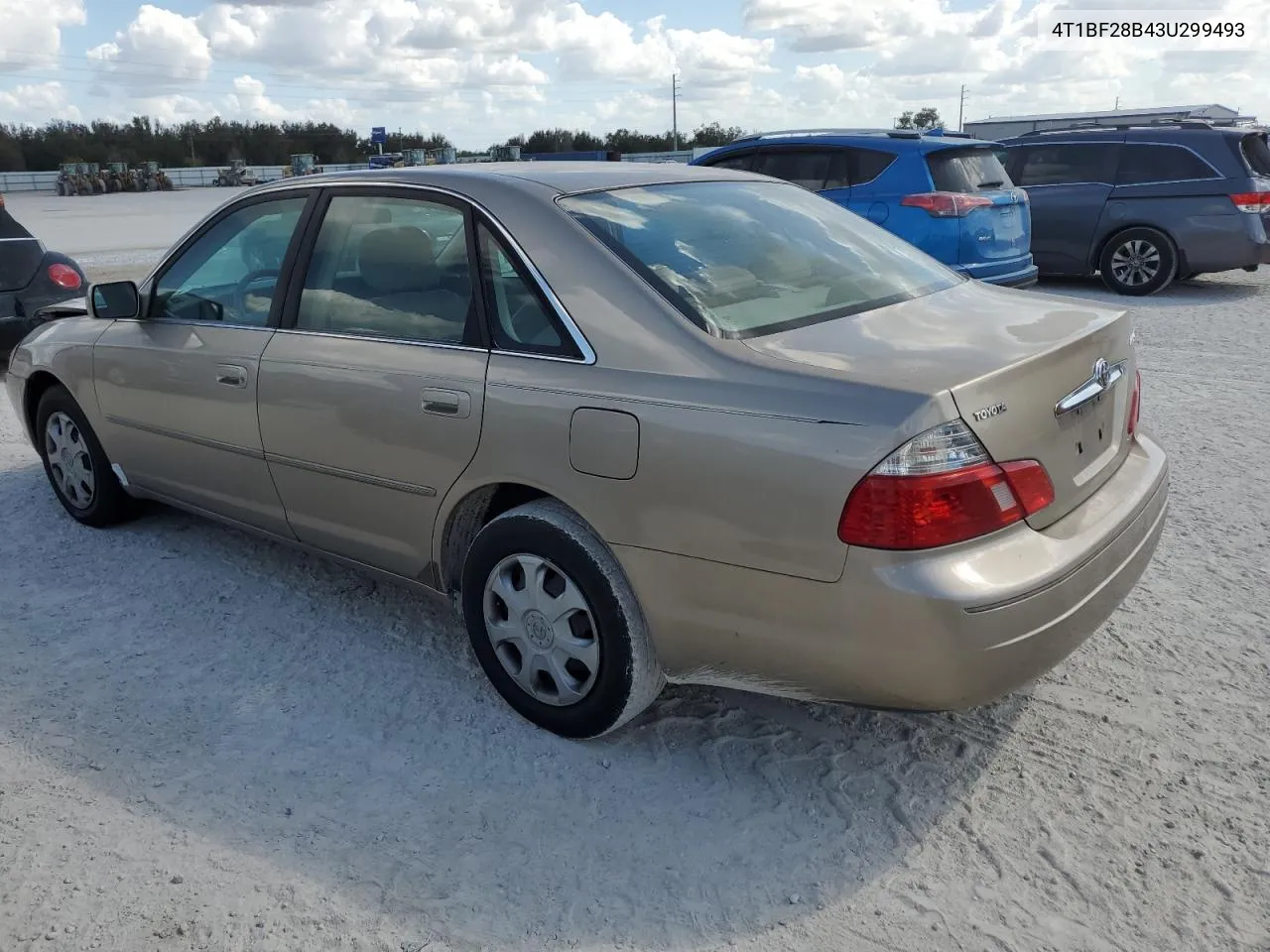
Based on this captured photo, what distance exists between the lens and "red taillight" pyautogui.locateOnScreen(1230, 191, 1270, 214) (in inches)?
405

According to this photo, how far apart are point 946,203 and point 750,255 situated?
234 inches

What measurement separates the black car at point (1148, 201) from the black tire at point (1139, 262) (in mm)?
10

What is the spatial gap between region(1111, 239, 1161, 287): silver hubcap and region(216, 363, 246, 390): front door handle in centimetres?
988

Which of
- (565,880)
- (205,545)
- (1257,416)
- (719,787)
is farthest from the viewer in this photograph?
(1257,416)

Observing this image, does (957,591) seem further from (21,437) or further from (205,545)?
(21,437)

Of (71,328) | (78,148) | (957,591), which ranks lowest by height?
(957,591)

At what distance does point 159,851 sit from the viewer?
2.60 m

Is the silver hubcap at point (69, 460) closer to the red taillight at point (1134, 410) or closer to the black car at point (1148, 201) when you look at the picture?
the red taillight at point (1134, 410)

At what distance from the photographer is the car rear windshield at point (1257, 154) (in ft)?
34.4

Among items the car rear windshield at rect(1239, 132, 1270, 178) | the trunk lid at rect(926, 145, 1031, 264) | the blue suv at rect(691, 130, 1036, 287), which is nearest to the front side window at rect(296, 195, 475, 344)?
the blue suv at rect(691, 130, 1036, 287)

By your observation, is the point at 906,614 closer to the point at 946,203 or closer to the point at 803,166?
the point at 946,203

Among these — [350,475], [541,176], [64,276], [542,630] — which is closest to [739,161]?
[64,276]

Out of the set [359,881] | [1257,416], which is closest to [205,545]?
[359,881]

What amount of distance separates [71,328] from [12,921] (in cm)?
308
